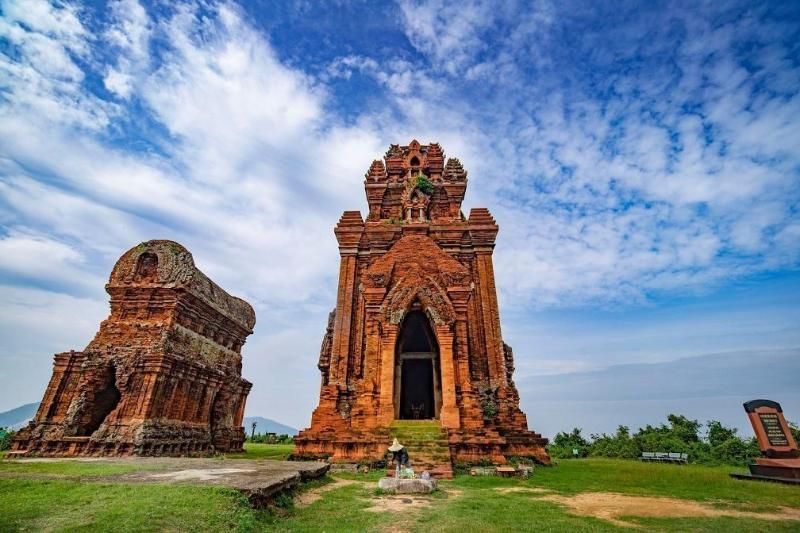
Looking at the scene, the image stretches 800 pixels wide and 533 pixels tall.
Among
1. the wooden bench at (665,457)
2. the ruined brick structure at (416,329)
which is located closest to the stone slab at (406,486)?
the ruined brick structure at (416,329)

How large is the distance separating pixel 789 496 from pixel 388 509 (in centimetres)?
848

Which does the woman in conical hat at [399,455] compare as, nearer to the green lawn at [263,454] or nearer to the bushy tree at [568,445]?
the green lawn at [263,454]

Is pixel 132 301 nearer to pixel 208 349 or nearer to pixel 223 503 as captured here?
pixel 208 349

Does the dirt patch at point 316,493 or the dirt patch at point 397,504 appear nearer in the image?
the dirt patch at point 397,504

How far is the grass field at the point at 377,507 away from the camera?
14.3ft

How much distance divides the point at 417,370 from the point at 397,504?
40.5 feet

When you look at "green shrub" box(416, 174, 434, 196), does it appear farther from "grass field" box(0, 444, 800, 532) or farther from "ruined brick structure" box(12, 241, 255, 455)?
"grass field" box(0, 444, 800, 532)

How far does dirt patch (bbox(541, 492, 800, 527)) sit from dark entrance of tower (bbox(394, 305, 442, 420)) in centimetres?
742

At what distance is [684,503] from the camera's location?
7.33 m

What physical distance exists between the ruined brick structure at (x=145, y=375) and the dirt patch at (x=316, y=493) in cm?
734

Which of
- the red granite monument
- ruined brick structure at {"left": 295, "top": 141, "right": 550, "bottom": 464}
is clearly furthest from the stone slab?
the red granite monument

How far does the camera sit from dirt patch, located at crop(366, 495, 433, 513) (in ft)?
21.3

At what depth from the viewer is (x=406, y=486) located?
7910mm

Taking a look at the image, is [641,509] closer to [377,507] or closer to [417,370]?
[377,507]
